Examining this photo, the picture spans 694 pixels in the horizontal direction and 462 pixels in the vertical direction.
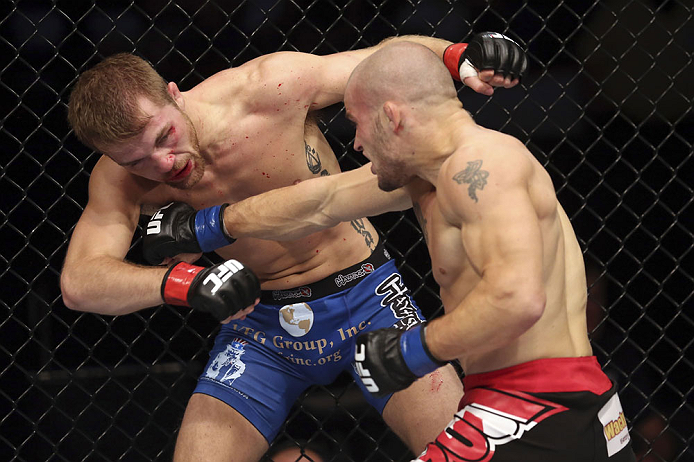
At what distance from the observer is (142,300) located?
169 cm

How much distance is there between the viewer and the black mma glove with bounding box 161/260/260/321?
5.13ft

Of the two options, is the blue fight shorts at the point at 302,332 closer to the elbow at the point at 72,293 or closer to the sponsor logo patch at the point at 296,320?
the sponsor logo patch at the point at 296,320

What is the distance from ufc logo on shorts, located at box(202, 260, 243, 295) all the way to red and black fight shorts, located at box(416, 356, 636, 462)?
1.74 feet

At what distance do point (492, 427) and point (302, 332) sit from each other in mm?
687

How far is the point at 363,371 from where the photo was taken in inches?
53.4

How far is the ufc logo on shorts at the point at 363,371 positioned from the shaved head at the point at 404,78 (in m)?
0.44

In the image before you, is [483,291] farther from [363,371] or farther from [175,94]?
[175,94]

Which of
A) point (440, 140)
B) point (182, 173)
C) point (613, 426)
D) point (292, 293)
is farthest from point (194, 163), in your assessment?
point (613, 426)

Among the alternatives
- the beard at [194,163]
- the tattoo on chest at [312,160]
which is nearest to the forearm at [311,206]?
Answer: the beard at [194,163]

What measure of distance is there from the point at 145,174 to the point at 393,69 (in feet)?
2.26

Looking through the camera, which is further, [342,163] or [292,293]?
[342,163]

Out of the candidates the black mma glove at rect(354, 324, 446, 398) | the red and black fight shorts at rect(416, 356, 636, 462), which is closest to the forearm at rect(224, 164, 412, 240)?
the black mma glove at rect(354, 324, 446, 398)

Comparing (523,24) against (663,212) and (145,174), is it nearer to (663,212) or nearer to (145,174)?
(663,212)

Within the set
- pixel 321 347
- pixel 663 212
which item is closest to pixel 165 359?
pixel 321 347
